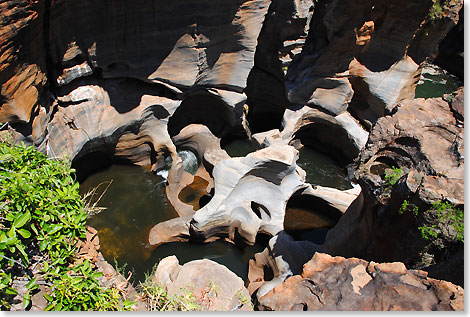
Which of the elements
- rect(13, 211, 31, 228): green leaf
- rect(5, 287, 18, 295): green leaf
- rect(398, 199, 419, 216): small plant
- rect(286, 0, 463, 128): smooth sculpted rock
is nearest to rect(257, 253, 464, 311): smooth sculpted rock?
rect(398, 199, 419, 216): small plant

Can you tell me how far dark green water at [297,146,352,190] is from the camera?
535 inches

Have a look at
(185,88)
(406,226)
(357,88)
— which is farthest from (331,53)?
(406,226)

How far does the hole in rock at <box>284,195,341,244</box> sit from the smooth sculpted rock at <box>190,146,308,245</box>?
102cm

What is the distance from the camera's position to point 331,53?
41.0 feet

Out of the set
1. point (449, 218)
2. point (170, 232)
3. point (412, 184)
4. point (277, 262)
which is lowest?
point (170, 232)

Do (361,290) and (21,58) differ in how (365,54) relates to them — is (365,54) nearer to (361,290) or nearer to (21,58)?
(21,58)

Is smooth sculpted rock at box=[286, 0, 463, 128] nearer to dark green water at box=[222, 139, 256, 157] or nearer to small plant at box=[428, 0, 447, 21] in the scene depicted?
small plant at box=[428, 0, 447, 21]

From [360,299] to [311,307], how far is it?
1.73 ft

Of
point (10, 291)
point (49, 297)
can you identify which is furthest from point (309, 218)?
point (10, 291)

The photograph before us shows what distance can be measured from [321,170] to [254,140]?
2.98 metres

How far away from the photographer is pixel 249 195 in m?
10.1

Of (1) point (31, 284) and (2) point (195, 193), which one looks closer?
(1) point (31, 284)

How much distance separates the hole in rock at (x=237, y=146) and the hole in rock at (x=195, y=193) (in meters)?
2.56

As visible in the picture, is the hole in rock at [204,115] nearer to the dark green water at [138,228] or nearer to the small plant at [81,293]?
the dark green water at [138,228]
